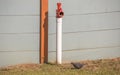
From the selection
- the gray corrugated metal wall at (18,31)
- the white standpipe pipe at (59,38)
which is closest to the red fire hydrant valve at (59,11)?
the white standpipe pipe at (59,38)

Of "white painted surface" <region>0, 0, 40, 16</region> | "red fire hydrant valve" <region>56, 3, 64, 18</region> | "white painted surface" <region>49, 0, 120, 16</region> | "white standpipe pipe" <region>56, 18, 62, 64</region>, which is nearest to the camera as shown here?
→ "white painted surface" <region>0, 0, 40, 16</region>

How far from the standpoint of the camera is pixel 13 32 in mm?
8281

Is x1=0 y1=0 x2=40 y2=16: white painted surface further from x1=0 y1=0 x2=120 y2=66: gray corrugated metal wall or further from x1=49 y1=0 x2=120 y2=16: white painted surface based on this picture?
x1=49 y1=0 x2=120 y2=16: white painted surface

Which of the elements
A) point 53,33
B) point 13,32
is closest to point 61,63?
point 53,33

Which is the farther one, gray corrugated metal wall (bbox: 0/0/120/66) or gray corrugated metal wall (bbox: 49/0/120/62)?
gray corrugated metal wall (bbox: 49/0/120/62)

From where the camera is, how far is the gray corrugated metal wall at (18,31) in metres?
8.21

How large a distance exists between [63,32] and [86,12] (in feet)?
2.36

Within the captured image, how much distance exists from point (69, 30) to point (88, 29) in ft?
1.59

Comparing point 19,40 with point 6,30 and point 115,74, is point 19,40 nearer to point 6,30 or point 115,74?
point 6,30

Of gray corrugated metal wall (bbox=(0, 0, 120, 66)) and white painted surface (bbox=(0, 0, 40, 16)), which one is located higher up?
white painted surface (bbox=(0, 0, 40, 16))

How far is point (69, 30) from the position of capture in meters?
8.77

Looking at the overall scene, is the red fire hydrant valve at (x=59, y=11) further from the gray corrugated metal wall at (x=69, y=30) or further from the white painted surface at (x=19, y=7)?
the white painted surface at (x=19, y=7)

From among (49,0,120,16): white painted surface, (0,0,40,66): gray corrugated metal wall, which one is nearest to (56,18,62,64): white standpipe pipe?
(49,0,120,16): white painted surface

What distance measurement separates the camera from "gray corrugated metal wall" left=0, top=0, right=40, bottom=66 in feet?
26.9
